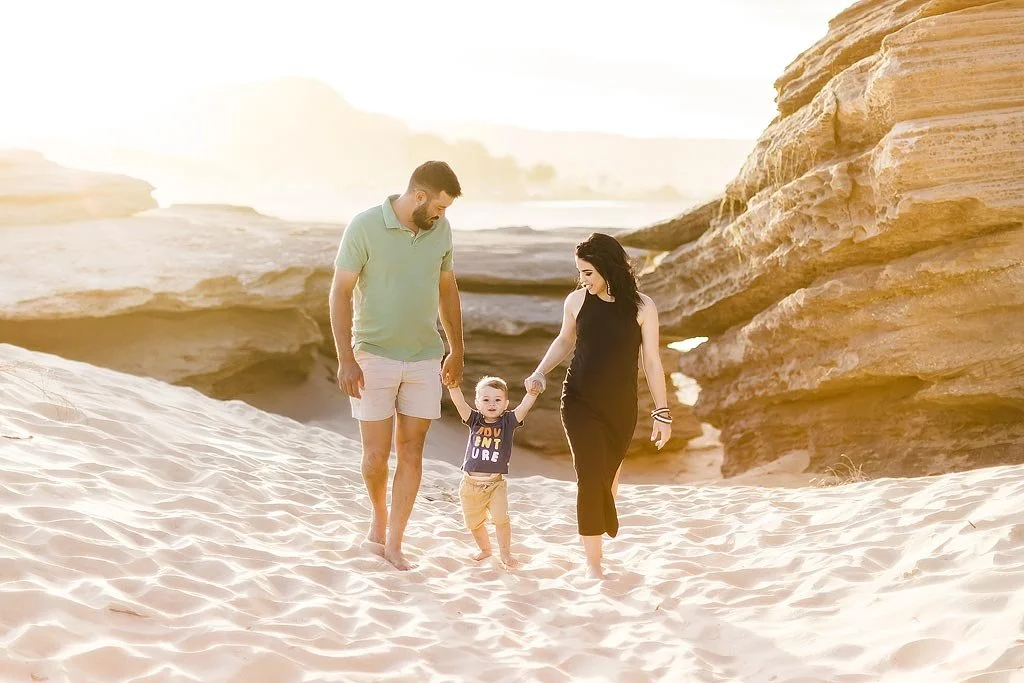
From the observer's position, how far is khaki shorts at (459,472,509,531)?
4969 mm

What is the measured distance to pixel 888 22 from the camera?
8328 millimetres

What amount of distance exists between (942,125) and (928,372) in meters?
2.23

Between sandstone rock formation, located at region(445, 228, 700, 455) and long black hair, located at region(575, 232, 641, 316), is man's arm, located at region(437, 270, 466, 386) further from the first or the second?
sandstone rock formation, located at region(445, 228, 700, 455)

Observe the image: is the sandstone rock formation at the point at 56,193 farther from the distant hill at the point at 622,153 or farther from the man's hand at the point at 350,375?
the distant hill at the point at 622,153

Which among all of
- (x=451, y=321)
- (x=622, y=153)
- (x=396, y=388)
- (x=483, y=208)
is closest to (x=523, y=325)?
(x=451, y=321)

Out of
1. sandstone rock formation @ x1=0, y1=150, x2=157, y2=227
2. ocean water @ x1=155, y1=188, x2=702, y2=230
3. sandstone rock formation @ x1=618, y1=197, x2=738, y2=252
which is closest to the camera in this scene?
sandstone rock formation @ x1=618, y1=197, x2=738, y2=252

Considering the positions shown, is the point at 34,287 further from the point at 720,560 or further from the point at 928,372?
the point at 928,372

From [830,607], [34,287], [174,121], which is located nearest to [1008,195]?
[830,607]

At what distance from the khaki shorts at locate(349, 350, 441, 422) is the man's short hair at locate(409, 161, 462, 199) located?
93cm

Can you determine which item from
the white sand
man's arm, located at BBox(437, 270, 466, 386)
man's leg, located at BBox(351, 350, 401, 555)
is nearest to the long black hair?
man's arm, located at BBox(437, 270, 466, 386)

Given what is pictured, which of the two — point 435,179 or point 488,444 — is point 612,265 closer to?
point 435,179

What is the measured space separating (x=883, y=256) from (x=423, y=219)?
217 inches

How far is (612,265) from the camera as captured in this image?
15.6 feet

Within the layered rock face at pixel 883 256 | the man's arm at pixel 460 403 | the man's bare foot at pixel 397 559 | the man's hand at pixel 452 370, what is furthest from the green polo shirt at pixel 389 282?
the layered rock face at pixel 883 256
